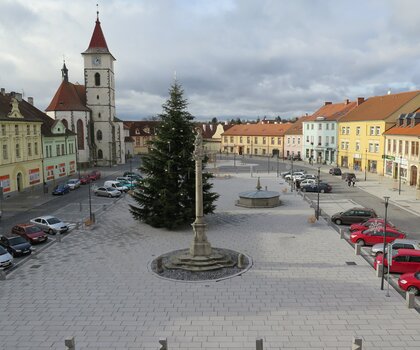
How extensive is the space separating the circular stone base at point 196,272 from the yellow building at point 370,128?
134 feet

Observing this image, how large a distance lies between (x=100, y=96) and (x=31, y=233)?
4844 cm

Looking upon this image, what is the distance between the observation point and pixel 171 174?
26.3 m

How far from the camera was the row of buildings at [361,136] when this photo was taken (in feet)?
159

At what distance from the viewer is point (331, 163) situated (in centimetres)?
7312

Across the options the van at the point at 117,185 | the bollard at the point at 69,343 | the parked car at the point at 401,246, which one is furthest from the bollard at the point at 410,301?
the van at the point at 117,185

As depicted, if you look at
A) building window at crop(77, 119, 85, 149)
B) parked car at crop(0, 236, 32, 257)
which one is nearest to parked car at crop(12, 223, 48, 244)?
parked car at crop(0, 236, 32, 257)

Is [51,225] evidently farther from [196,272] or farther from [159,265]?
[196,272]

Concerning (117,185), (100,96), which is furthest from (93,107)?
(117,185)

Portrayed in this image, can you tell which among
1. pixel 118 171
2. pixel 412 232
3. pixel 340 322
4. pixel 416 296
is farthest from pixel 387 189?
pixel 118 171

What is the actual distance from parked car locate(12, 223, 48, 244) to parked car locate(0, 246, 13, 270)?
3.83 metres

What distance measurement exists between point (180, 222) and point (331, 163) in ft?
173

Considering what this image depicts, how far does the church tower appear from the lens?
68.2 meters

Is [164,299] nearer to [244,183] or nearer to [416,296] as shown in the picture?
[416,296]

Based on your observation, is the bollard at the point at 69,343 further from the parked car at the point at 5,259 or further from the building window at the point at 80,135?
the building window at the point at 80,135
